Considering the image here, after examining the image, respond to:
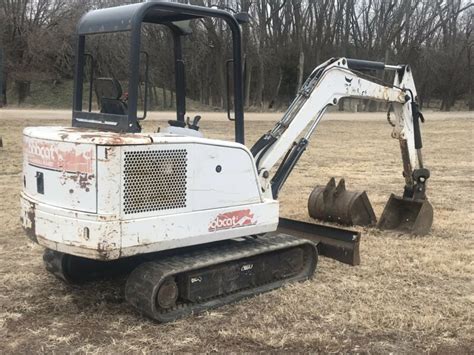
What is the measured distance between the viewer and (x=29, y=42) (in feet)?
140

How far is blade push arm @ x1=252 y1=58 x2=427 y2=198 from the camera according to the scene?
597cm

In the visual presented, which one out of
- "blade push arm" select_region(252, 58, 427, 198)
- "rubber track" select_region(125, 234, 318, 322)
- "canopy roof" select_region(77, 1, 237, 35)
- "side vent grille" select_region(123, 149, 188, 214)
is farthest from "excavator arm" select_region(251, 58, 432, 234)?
"canopy roof" select_region(77, 1, 237, 35)

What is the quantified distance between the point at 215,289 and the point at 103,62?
10.4 ft

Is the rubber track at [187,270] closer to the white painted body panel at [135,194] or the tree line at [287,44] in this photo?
the white painted body panel at [135,194]

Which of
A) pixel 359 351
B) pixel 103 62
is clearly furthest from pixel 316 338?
pixel 103 62

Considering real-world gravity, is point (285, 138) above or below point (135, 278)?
above

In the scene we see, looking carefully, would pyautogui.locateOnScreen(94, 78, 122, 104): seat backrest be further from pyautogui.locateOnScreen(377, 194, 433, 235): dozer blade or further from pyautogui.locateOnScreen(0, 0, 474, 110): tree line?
pyautogui.locateOnScreen(0, 0, 474, 110): tree line

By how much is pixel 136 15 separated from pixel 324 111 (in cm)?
259

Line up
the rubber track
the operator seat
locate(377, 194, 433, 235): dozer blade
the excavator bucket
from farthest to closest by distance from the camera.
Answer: the excavator bucket
locate(377, 194, 433, 235): dozer blade
the operator seat
the rubber track

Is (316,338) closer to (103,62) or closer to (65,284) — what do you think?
(65,284)

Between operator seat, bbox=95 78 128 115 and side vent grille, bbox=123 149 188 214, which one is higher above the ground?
operator seat, bbox=95 78 128 115

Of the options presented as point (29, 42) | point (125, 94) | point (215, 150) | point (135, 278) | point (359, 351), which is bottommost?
point (359, 351)

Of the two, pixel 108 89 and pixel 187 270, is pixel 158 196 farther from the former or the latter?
pixel 108 89

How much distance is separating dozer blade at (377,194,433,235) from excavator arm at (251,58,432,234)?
0.02 meters
